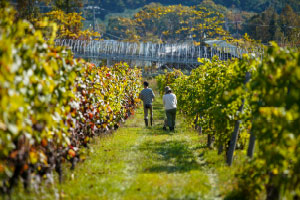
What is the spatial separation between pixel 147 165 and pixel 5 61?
474 cm

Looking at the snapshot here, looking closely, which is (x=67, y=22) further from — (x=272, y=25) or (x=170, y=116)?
(x=170, y=116)

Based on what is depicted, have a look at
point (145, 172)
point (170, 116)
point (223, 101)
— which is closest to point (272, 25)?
point (170, 116)

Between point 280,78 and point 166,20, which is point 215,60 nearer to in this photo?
point 280,78

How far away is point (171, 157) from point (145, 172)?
1827mm

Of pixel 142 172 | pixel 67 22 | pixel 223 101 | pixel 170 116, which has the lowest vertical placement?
pixel 170 116

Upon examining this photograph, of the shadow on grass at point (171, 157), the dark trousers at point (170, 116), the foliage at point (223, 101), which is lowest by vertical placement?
the dark trousers at point (170, 116)

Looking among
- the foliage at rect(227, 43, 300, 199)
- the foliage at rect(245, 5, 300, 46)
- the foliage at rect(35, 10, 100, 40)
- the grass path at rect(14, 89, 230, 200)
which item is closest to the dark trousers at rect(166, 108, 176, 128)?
the grass path at rect(14, 89, 230, 200)

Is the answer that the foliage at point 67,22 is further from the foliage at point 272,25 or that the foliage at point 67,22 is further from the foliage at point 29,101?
the foliage at point 29,101

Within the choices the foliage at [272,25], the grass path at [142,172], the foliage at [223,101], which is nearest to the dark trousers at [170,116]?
the grass path at [142,172]

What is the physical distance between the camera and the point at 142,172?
7.79m

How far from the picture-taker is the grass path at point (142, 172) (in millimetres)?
6105

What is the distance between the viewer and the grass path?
611 cm

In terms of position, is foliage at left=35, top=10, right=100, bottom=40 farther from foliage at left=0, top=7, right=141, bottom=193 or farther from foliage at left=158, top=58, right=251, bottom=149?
foliage at left=0, top=7, right=141, bottom=193

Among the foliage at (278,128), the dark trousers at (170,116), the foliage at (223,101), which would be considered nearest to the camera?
the foliage at (278,128)
